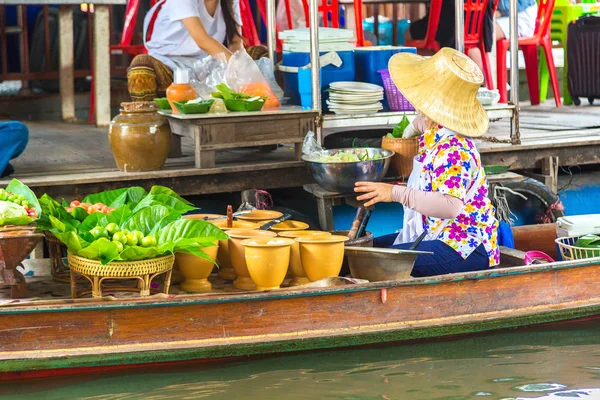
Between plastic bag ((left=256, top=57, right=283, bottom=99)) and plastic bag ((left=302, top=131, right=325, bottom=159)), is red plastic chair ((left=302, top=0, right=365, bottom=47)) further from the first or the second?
plastic bag ((left=302, top=131, right=325, bottom=159))

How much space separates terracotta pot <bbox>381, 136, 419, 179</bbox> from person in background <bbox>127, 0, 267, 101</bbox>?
1.45 m

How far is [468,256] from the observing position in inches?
193

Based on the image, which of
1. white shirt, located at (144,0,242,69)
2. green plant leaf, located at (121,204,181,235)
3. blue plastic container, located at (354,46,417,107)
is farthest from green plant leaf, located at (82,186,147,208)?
blue plastic container, located at (354,46,417,107)

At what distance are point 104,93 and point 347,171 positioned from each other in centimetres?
320

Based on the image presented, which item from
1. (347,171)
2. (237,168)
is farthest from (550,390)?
(237,168)

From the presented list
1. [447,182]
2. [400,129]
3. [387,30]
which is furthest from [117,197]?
[387,30]

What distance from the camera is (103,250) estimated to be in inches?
166

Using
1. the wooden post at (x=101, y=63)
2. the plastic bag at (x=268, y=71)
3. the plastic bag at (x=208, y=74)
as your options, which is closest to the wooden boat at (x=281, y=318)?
the plastic bag at (x=208, y=74)

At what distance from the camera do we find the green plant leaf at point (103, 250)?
165 inches

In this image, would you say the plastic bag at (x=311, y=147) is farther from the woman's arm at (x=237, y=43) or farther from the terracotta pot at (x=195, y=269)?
the woman's arm at (x=237, y=43)

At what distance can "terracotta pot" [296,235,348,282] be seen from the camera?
464 cm

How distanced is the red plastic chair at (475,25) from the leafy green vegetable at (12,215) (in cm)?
463

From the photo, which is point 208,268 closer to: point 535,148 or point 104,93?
point 535,148

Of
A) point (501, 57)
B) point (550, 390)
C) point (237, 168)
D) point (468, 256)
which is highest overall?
point (501, 57)
